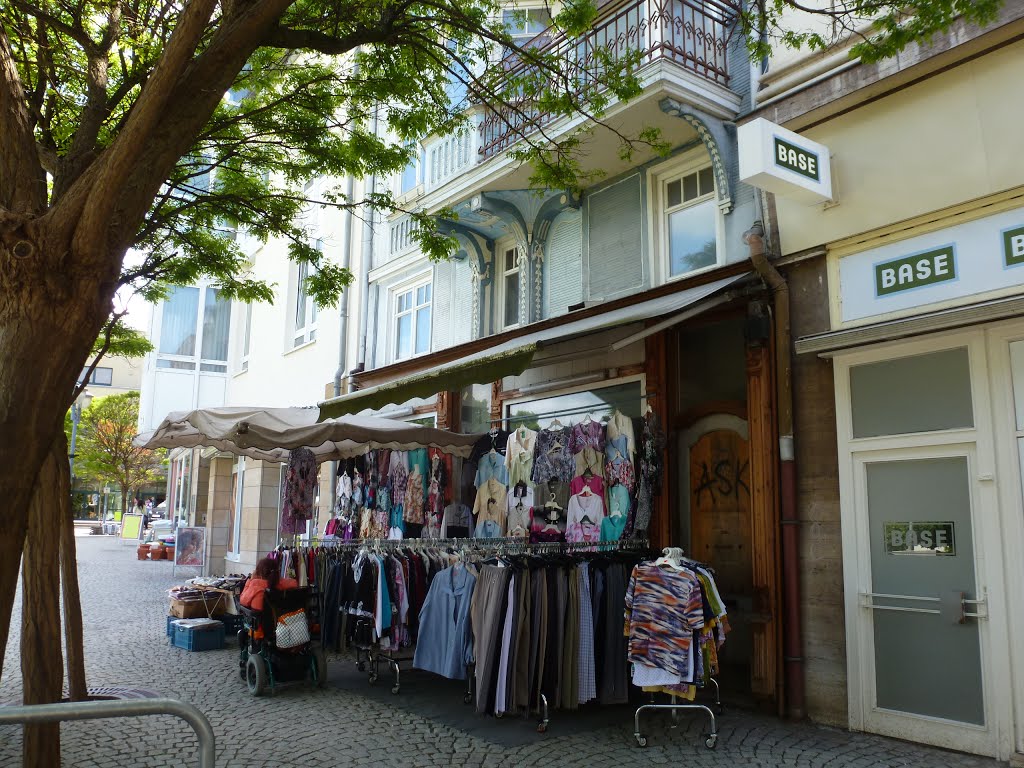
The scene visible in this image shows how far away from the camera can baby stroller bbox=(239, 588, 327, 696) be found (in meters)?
8.06

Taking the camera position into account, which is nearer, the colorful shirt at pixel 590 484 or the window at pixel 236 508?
the colorful shirt at pixel 590 484

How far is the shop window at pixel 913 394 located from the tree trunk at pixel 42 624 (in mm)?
6307

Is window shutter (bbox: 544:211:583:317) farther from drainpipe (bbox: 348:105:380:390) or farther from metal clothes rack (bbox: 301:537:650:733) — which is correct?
drainpipe (bbox: 348:105:380:390)

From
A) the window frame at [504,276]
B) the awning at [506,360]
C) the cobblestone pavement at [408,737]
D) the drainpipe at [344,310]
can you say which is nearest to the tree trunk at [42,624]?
the cobblestone pavement at [408,737]

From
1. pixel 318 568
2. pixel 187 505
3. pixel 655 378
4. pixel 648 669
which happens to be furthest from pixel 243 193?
pixel 187 505

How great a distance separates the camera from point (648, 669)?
6516 millimetres

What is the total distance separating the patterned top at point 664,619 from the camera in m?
6.45

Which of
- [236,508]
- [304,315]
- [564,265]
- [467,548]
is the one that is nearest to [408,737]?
[467,548]

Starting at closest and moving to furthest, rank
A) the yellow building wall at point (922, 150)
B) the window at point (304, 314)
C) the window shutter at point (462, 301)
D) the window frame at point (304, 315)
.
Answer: the yellow building wall at point (922, 150), the window shutter at point (462, 301), the window frame at point (304, 315), the window at point (304, 314)

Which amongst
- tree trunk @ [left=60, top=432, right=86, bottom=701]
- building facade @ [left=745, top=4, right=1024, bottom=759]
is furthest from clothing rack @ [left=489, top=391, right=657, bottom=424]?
tree trunk @ [left=60, top=432, right=86, bottom=701]

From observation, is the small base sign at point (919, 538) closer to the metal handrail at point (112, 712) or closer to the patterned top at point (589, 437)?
the patterned top at point (589, 437)

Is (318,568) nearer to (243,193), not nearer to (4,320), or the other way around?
(243,193)

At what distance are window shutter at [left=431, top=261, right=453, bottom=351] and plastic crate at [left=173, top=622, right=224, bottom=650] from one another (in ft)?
17.4

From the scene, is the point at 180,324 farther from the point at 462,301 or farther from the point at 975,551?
the point at 975,551
